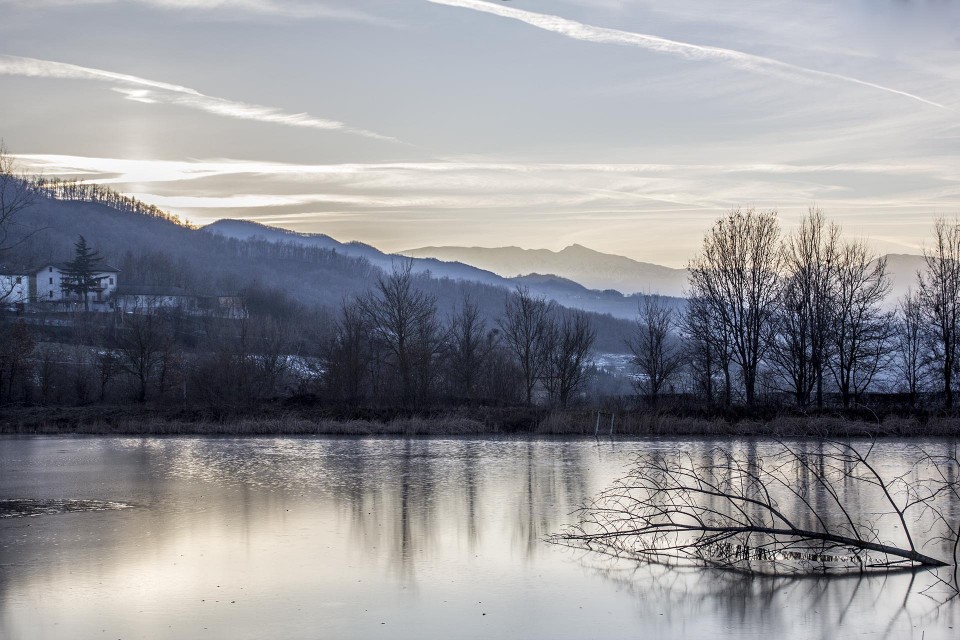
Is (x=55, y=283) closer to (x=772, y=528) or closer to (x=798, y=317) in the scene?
(x=798, y=317)

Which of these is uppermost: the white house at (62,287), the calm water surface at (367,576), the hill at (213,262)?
the hill at (213,262)

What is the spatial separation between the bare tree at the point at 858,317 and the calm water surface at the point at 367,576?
89.2ft

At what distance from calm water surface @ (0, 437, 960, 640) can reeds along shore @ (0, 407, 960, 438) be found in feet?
38.3

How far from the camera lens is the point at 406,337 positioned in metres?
44.8

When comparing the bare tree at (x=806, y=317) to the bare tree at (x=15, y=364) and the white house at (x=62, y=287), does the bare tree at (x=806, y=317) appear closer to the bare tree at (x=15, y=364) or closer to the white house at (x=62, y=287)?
the bare tree at (x=15, y=364)

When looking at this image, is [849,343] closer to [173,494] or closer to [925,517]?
[925,517]

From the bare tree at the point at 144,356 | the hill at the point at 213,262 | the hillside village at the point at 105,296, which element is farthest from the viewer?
the hill at the point at 213,262

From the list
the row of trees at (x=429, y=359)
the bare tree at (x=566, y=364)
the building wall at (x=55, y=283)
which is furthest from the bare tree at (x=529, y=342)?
the building wall at (x=55, y=283)

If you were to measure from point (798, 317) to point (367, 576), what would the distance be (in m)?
35.5

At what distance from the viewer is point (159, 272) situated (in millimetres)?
140750

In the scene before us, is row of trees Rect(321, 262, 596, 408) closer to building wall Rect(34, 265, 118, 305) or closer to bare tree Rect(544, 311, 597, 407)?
bare tree Rect(544, 311, 597, 407)

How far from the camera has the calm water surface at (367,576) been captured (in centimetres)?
749

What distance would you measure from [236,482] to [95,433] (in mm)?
17020

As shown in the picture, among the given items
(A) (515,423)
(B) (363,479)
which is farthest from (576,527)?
(A) (515,423)
